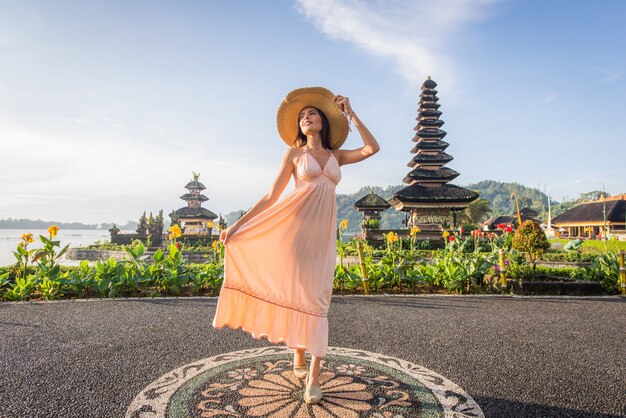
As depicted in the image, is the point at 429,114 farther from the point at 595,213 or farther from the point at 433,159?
the point at 595,213

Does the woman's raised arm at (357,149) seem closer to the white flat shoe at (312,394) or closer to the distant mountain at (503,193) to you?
the white flat shoe at (312,394)

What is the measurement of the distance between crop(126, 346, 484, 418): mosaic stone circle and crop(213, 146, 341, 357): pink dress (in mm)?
344

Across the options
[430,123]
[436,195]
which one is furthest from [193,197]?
[436,195]

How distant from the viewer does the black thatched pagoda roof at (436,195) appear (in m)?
29.9

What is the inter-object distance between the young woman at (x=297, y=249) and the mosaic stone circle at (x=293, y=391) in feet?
0.56

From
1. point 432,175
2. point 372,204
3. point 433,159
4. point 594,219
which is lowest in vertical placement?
point 594,219

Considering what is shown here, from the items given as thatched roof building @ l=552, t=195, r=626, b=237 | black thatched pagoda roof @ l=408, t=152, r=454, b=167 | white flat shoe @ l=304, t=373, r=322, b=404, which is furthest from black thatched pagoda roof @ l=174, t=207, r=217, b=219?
white flat shoe @ l=304, t=373, r=322, b=404

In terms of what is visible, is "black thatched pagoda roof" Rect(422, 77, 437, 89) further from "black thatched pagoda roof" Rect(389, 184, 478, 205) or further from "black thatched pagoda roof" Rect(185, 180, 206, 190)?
"black thatched pagoda roof" Rect(185, 180, 206, 190)

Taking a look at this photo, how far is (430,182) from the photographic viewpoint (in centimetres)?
3225

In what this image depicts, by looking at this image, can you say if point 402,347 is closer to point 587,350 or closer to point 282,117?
point 587,350

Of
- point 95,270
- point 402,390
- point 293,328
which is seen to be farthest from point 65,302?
point 402,390

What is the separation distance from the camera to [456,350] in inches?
148

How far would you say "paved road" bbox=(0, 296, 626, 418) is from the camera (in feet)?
8.78

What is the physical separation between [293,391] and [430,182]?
102 feet
